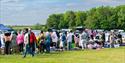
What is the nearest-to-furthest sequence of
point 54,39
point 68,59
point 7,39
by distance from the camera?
point 68,59 < point 7,39 < point 54,39

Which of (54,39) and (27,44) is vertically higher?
(27,44)

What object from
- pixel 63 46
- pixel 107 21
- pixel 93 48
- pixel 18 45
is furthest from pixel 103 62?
pixel 107 21

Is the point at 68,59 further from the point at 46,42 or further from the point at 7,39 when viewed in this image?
the point at 46,42

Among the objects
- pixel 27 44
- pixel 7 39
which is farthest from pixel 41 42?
pixel 27 44

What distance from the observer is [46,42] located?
34.9m

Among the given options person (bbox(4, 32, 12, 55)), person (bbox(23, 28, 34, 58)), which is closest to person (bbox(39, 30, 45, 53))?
person (bbox(4, 32, 12, 55))

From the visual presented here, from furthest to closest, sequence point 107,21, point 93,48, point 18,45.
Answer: point 107,21
point 93,48
point 18,45

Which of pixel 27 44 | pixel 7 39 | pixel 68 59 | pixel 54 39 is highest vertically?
pixel 7 39

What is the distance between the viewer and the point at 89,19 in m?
179

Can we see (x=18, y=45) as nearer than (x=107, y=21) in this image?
Yes

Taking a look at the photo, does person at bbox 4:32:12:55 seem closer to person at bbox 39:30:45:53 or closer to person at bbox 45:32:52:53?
person at bbox 39:30:45:53

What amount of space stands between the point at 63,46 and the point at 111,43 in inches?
350

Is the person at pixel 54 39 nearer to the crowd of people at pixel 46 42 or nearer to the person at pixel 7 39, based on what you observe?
the crowd of people at pixel 46 42

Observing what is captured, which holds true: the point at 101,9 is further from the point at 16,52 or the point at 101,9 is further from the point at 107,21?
the point at 16,52
